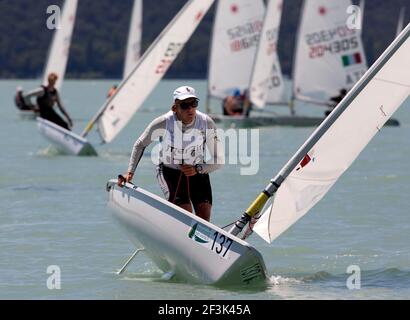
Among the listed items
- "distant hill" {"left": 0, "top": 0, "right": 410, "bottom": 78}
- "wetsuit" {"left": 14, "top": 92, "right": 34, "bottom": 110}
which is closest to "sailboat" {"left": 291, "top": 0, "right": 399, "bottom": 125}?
"wetsuit" {"left": 14, "top": 92, "right": 34, "bottom": 110}

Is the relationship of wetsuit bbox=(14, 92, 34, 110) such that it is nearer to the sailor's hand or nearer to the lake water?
the lake water

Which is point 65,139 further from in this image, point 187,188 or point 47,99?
point 187,188

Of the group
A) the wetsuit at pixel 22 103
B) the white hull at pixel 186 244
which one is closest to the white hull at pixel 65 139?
the white hull at pixel 186 244

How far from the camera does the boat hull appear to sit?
31688mm

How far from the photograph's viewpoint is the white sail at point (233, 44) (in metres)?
35.7

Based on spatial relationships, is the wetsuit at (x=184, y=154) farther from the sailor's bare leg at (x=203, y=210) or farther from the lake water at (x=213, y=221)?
the lake water at (x=213, y=221)

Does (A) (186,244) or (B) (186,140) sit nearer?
Answer: (A) (186,244)

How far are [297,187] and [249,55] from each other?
87.7ft

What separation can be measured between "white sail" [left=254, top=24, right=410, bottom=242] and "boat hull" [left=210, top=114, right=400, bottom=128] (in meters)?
21.6

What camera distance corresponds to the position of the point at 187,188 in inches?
403

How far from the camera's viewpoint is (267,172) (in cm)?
→ 2169

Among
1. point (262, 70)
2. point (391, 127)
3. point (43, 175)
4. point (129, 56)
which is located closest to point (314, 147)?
point (43, 175)

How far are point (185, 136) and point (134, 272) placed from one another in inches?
Answer: 60.3

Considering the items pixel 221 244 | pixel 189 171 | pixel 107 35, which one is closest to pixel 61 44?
pixel 189 171
